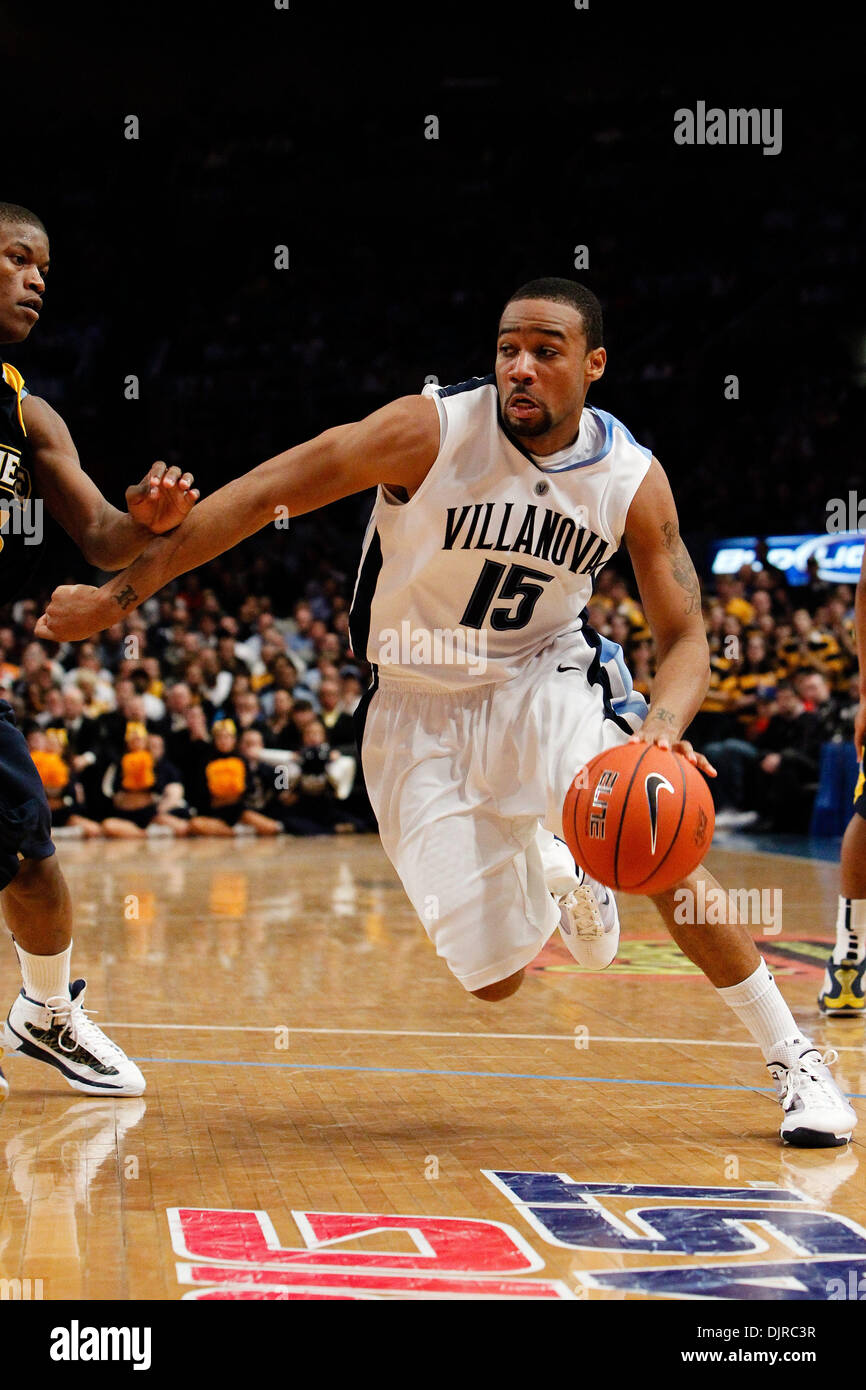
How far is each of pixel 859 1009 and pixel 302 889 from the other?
14.0ft

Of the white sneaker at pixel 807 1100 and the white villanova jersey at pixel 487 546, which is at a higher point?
the white villanova jersey at pixel 487 546

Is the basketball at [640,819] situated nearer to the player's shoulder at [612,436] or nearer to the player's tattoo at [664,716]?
the player's tattoo at [664,716]

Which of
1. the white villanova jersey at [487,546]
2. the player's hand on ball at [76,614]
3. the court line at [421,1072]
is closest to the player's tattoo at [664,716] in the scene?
the white villanova jersey at [487,546]

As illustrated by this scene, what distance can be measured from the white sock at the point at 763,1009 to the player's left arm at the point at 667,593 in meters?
0.67

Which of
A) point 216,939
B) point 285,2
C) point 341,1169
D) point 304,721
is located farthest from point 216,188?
point 341,1169

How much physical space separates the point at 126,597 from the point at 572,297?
4.53 feet

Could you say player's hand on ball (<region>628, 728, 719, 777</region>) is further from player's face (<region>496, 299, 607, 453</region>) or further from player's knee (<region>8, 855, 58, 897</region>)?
player's knee (<region>8, 855, 58, 897</region>)

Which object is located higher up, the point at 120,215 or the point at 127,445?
the point at 120,215

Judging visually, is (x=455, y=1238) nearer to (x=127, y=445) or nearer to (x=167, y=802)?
(x=167, y=802)

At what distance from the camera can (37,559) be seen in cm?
400

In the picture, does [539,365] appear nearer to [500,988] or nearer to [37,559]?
[37,559]

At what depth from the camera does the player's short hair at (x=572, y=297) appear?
3.77m

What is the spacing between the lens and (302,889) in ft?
28.6

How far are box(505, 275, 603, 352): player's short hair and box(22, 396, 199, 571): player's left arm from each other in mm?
1009
